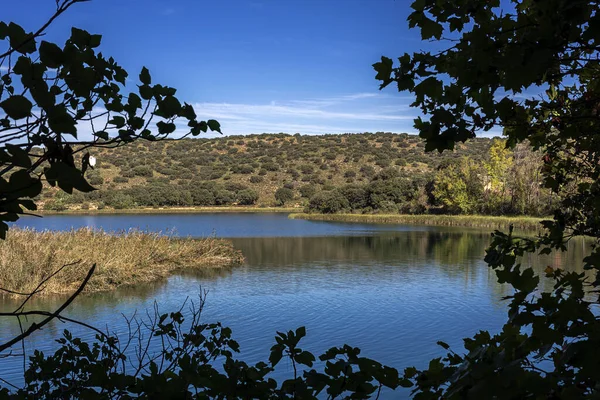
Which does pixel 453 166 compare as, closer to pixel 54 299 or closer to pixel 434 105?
pixel 54 299

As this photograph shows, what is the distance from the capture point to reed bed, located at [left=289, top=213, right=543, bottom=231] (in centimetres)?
3017

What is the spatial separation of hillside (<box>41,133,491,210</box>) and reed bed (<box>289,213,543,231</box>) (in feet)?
41.1

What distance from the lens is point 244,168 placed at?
6962 cm

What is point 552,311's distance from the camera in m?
1.70

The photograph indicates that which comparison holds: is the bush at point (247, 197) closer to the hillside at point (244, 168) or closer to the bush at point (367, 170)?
the hillside at point (244, 168)

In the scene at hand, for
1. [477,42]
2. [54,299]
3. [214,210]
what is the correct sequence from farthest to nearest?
[214,210], [54,299], [477,42]

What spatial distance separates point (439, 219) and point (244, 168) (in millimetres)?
36977

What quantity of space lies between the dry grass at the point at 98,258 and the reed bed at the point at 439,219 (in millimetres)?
17825

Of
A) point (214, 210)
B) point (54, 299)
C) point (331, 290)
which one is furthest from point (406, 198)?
point (54, 299)

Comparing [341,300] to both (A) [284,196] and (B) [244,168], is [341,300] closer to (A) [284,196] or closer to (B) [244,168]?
(A) [284,196]

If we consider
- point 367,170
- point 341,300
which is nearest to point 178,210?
point 367,170

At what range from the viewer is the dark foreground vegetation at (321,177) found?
3866cm

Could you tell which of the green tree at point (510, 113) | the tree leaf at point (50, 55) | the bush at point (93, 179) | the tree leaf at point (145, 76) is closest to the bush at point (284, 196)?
the bush at point (93, 179)

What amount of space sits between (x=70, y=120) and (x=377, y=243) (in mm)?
24058
